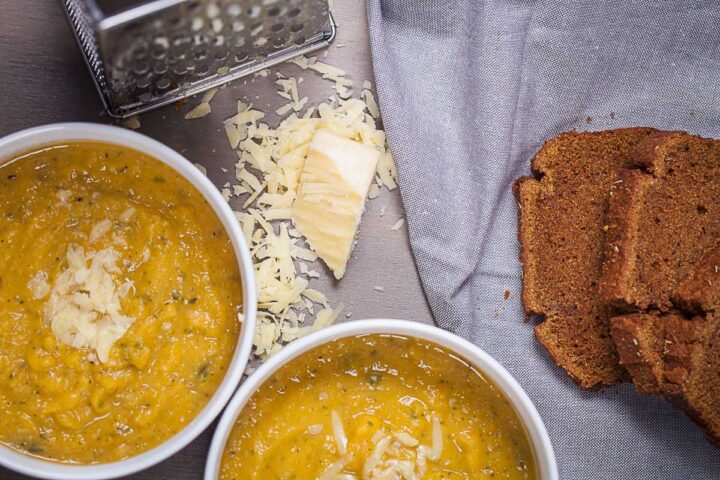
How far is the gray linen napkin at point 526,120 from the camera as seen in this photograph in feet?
8.32

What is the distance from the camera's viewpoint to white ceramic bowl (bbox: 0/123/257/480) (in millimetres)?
2158

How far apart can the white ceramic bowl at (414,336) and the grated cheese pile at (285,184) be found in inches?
10.3

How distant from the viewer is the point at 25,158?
222cm

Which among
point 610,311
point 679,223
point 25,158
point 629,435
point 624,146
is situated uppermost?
point 25,158

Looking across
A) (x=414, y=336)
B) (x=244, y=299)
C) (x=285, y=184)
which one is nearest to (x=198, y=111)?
(x=285, y=184)

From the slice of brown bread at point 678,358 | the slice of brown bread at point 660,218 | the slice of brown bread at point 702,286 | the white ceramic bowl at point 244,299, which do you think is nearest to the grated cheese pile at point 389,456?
the white ceramic bowl at point 244,299

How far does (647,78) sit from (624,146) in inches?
9.1

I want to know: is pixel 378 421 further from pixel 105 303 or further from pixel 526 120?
pixel 526 120

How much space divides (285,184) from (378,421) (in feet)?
2.52

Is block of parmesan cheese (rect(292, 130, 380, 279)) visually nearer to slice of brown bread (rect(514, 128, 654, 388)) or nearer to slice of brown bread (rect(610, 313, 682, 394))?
slice of brown bread (rect(514, 128, 654, 388))

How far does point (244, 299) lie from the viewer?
2.22 meters

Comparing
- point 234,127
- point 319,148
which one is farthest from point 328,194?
point 234,127

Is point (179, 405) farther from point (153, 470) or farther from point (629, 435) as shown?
→ point (629, 435)

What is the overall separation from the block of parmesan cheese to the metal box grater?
1.03ft
